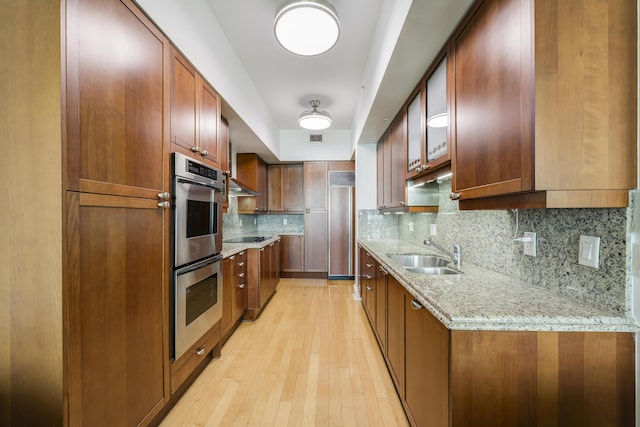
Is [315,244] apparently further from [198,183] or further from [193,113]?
[193,113]

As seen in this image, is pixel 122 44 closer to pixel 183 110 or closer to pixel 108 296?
pixel 183 110

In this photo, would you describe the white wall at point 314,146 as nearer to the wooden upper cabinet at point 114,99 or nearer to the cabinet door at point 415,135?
the cabinet door at point 415,135

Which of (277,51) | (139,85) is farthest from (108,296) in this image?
(277,51)

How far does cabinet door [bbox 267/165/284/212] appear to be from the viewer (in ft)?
16.9

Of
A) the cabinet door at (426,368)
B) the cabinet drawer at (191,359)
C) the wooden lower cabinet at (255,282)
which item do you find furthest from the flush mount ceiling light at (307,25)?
the cabinet drawer at (191,359)

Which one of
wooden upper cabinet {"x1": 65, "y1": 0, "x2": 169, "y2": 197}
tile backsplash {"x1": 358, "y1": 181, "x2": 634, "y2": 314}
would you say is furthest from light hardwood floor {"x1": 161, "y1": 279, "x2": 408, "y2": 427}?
wooden upper cabinet {"x1": 65, "y1": 0, "x2": 169, "y2": 197}

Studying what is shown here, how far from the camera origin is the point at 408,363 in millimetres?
1474

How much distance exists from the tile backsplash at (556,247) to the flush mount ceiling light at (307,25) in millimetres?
1621

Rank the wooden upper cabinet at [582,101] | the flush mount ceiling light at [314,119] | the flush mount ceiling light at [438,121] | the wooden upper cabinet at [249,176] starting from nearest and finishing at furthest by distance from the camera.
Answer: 1. the wooden upper cabinet at [582,101]
2. the flush mount ceiling light at [438,121]
3. the flush mount ceiling light at [314,119]
4. the wooden upper cabinet at [249,176]

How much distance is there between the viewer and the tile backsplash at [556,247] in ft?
2.99

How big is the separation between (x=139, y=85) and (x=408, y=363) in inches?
80.5

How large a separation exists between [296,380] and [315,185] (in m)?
3.53

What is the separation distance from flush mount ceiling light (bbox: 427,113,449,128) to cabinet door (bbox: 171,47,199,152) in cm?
165

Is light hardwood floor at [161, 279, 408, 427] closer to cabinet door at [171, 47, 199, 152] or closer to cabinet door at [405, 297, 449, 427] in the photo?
cabinet door at [405, 297, 449, 427]
